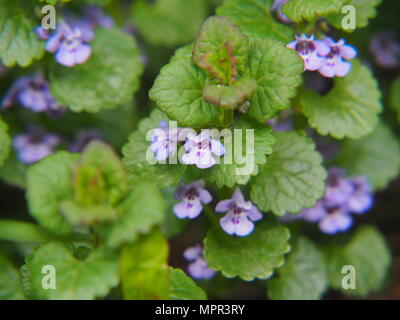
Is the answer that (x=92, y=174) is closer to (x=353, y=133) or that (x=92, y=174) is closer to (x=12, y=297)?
(x=12, y=297)

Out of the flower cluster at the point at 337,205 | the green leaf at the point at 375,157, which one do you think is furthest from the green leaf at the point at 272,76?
the green leaf at the point at 375,157

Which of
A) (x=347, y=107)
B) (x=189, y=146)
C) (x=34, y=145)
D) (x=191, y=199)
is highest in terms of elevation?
(x=34, y=145)

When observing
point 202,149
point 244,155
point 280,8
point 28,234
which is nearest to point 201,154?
point 202,149

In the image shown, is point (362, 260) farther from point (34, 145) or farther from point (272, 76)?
point (34, 145)

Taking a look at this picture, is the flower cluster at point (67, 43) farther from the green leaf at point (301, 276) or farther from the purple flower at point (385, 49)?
the purple flower at point (385, 49)

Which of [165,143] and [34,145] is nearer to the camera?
[165,143]

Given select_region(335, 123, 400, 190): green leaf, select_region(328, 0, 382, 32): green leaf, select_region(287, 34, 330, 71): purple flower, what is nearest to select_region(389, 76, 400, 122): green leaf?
select_region(335, 123, 400, 190): green leaf

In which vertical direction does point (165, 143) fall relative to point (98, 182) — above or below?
above

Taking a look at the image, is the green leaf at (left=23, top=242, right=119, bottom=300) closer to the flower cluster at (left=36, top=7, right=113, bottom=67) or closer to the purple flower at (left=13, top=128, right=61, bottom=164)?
the flower cluster at (left=36, top=7, right=113, bottom=67)
